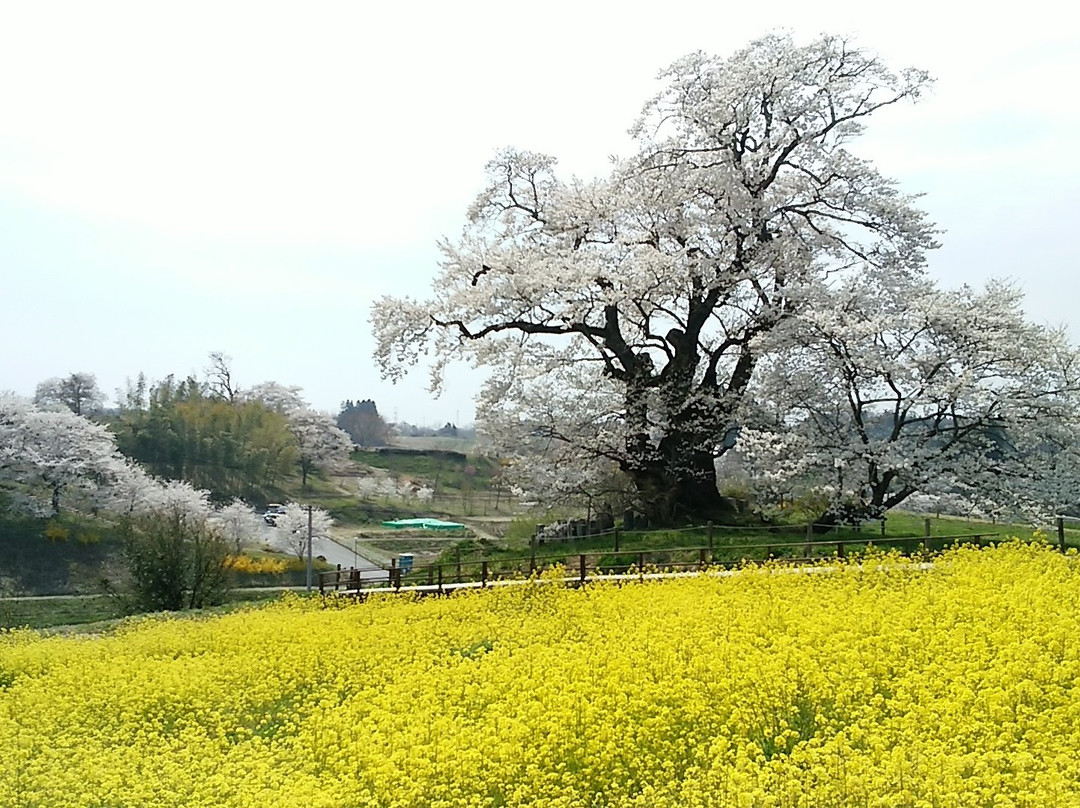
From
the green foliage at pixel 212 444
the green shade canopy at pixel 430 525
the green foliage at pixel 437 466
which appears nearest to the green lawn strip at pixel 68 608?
the green shade canopy at pixel 430 525

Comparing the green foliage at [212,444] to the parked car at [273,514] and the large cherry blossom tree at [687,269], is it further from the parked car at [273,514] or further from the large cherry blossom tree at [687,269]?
the large cherry blossom tree at [687,269]

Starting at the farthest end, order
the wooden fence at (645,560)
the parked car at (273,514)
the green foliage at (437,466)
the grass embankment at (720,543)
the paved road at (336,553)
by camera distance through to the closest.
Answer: the green foliage at (437,466) < the parked car at (273,514) < the paved road at (336,553) < the grass embankment at (720,543) < the wooden fence at (645,560)

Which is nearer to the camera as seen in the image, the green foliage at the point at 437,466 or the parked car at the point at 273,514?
the parked car at the point at 273,514

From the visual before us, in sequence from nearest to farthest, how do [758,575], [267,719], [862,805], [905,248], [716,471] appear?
[862,805] → [267,719] → [758,575] → [905,248] → [716,471]

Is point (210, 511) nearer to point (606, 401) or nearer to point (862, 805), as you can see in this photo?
point (606, 401)

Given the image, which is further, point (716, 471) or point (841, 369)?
point (716, 471)

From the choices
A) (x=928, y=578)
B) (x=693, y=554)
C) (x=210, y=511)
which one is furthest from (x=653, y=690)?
(x=210, y=511)

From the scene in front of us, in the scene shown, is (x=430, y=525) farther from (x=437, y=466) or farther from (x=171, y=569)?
(x=171, y=569)

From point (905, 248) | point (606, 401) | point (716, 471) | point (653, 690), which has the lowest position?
point (653, 690)

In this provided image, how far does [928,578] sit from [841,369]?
10.5 meters

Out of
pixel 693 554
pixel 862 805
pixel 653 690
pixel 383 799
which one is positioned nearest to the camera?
pixel 862 805

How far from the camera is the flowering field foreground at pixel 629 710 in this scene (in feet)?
20.1

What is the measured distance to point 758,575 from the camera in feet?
46.3

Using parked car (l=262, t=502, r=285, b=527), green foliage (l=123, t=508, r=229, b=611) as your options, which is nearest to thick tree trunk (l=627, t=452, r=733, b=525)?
green foliage (l=123, t=508, r=229, b=611)
